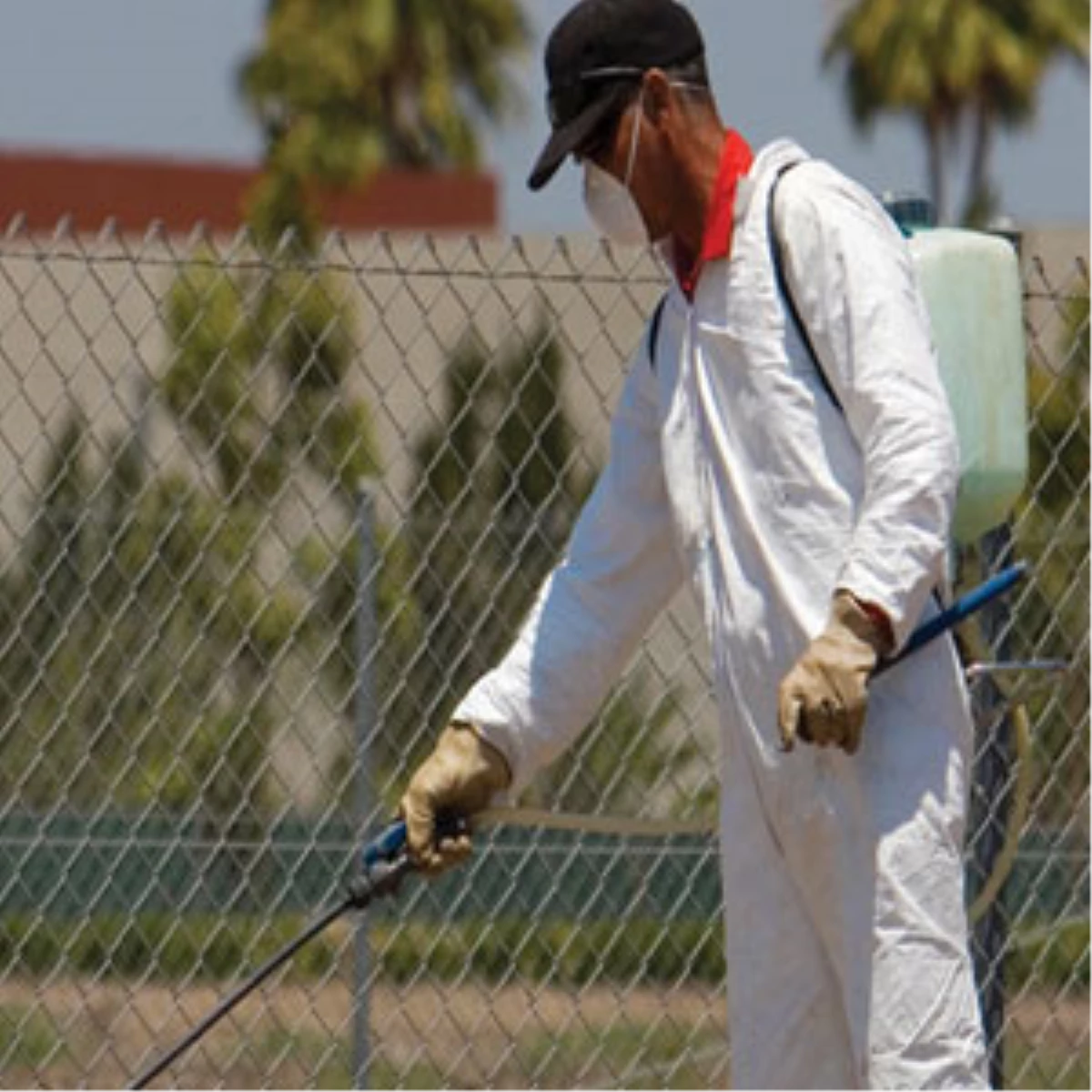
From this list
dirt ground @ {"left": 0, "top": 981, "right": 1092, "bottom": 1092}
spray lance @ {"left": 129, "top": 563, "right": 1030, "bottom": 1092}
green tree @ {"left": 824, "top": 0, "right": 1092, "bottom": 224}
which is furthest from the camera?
green tree @ {"left": 824, "top": 0, "right": 1092, "bottom": 224}

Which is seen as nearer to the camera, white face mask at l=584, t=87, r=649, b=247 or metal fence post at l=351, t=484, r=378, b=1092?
white face mask at l=584, t=87, r=649, b=247

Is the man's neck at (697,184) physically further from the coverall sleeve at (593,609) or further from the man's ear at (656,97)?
the coverall sleeve at (593,609)

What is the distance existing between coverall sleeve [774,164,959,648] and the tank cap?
1.13 meters

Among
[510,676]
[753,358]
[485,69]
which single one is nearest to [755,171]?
[753,358]

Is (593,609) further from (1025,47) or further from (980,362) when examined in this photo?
(1025,47)

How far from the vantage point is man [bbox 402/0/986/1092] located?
15.7 feet

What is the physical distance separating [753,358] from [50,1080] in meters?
2.91

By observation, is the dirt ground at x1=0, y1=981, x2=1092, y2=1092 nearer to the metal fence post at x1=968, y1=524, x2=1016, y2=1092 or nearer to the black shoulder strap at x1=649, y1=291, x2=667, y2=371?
the metal fence post at x1=968, y1=524, x2=1016, y2=1092

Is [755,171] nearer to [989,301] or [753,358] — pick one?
[753,358]

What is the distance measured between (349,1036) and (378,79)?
30081mm

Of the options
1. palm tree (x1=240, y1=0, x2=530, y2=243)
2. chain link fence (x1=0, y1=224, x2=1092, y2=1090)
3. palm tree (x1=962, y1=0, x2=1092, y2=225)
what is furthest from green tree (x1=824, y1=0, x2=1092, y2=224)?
chain link fence (x1=0, y1=224, x2=1092, y2=1090)

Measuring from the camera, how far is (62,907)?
703 centimetres

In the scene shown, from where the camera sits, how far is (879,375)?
15.8ft

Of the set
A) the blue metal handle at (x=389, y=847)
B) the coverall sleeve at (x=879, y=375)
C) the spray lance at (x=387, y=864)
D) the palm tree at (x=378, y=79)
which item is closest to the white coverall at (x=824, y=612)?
the coverall sleeve at (x=879, y=375)
